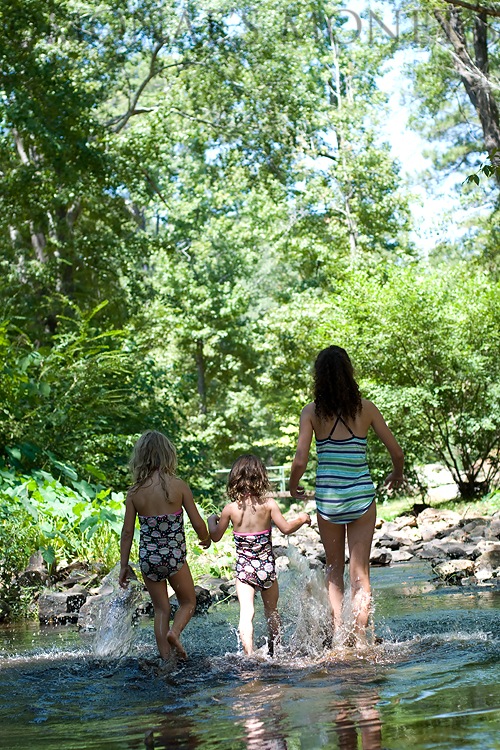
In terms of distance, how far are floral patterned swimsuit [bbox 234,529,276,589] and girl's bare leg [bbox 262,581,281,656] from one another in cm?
6

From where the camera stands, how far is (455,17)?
17875 mm

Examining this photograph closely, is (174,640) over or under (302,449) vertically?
under

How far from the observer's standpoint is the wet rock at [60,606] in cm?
898

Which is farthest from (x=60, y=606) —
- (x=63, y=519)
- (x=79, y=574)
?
(x=63, y=519)

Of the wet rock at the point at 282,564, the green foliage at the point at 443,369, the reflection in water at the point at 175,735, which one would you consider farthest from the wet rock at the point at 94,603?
the green foliage at the point at 443,369

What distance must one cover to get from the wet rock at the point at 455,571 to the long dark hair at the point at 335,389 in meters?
4.56

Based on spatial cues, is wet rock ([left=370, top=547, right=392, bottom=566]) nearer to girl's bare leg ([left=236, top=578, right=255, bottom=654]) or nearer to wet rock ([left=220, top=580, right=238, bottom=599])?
wet rock ([left=220, top=580, right=238, bottom=599])

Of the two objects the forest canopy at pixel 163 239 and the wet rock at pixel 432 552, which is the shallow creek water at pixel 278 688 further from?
the forest canopy at pixel 163 239

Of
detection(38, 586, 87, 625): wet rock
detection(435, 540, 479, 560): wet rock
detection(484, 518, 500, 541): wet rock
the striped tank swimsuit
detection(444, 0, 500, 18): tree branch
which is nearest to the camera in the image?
the striped tank swimsuit

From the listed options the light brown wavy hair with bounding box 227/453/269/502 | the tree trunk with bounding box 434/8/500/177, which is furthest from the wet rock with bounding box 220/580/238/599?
the tree trunk with bounding box 434/8/500/177

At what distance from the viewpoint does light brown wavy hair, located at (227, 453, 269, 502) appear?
6184 mm

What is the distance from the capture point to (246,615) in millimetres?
6105

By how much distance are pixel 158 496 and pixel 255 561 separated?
791 mm

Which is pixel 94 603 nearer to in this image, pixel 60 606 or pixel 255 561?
pixel 60 606
